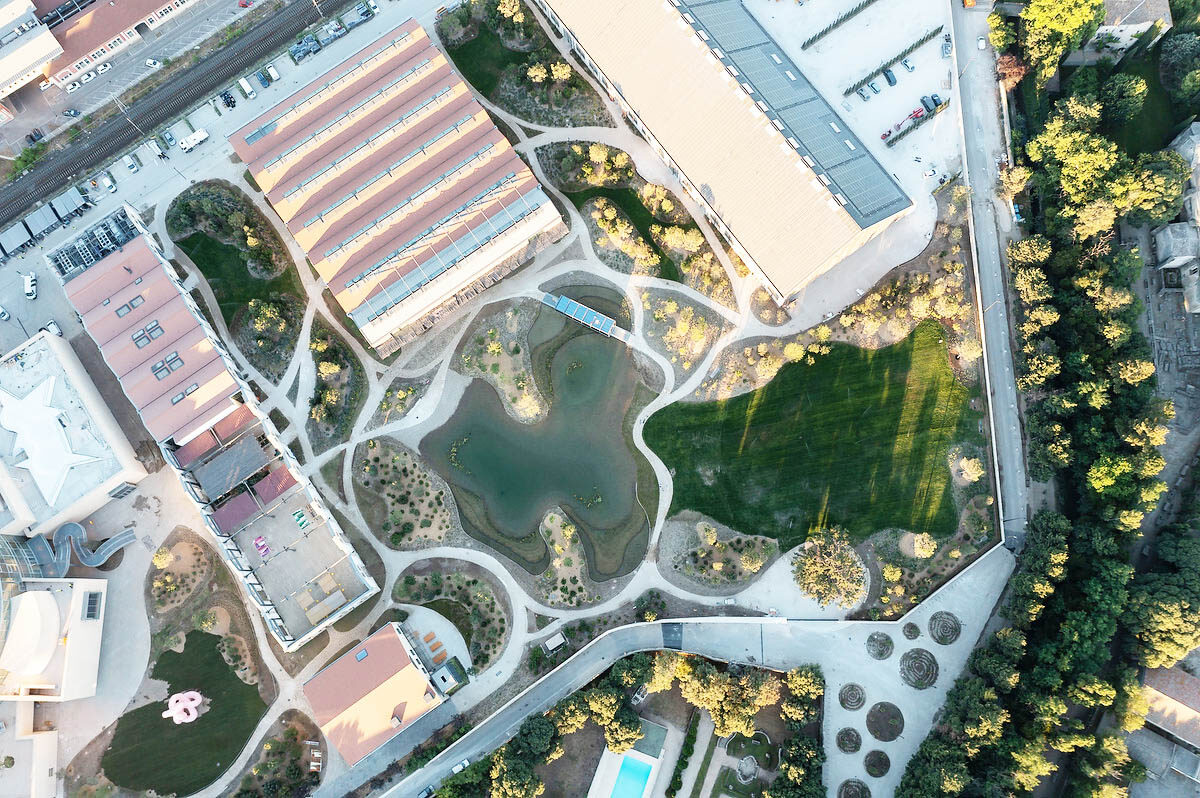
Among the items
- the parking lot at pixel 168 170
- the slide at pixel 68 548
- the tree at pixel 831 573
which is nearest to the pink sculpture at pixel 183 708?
the slide at pixel 68 548

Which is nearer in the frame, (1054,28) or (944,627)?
(944,627)

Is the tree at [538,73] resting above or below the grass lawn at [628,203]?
above

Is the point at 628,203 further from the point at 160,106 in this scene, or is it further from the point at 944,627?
the point at 944,627

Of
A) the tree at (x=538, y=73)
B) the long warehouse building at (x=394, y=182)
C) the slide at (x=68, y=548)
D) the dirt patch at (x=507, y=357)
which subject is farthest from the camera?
the tree at (x=538, y=73)

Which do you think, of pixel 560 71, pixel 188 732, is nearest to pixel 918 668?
pixel 560 71

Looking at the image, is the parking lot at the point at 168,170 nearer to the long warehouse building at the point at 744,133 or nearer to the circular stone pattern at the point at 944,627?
the long warehouse building at the point at 744,133

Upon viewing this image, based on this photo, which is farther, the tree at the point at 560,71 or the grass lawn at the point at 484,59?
the grass lawn at the point at 484,59

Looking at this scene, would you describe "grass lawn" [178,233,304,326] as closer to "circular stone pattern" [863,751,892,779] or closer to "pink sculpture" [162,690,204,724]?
"pink sculpture" [162,690,204,724]
